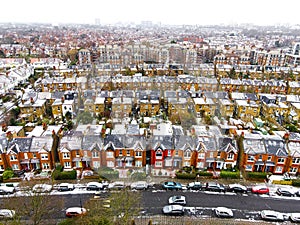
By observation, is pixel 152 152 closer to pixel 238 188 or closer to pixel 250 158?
pixel 238 188

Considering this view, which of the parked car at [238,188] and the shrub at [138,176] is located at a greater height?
the shrub at [138,176]

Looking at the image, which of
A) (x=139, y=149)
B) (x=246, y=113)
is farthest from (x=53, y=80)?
(x=246, y=113)

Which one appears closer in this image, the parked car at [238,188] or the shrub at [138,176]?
the parked car at [238,188]

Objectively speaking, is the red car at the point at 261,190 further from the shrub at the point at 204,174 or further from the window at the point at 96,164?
the window at the point at 96,164

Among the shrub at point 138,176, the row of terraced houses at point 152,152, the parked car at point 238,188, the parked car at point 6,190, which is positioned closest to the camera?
the parked car at point 6,190

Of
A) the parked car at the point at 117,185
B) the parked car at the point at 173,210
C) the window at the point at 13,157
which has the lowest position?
the parked car at the point at 173,210

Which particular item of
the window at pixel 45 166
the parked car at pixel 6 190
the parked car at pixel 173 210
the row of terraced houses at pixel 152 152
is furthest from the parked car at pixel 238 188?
the parked car at pixel 6 190

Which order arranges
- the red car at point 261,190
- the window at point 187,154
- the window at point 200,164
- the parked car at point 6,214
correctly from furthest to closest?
the window at point 200,164, the window at point 187,154, the red car at point 261,190, the parked car at point 6,214

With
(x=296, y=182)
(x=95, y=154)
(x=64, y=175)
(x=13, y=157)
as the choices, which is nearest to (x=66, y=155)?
(x=64, y=175)

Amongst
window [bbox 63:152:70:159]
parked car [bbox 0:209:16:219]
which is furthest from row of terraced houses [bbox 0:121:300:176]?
parked car [bbox 0:209:16:219]

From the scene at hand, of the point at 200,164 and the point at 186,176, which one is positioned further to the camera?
the point at 200,164

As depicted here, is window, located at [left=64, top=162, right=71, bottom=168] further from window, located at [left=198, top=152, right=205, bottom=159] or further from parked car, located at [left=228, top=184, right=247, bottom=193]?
parked car, located at [left=228, top=184, right=247, bottom=193]
